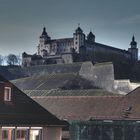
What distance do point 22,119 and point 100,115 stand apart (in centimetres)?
2587

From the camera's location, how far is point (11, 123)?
81.1 ft

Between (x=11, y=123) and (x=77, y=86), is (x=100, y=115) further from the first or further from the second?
(x=77, y=86)

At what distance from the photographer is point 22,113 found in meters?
26.5

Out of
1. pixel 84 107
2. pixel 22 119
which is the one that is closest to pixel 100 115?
pixel 84 107

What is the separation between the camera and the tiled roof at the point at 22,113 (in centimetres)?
2513

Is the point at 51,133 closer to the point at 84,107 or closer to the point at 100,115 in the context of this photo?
the point at 100,115

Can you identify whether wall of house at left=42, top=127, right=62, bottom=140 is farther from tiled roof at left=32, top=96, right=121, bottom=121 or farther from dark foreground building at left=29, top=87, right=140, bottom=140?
tiled roof at left=32, top=96, right=121, bottom=121

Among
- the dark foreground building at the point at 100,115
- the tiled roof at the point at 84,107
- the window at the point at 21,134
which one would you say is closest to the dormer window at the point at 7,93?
the window at the point at 21,134

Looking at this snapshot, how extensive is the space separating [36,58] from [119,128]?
5157 inches

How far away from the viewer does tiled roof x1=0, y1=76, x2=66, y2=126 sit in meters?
25.1

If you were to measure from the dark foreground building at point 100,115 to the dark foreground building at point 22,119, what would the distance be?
43.1ft

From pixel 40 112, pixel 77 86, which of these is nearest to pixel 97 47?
pixel 77 86

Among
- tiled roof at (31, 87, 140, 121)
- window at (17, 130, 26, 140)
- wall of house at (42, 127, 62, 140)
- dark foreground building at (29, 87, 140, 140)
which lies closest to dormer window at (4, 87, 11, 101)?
window at (17, 130, 26, 140)

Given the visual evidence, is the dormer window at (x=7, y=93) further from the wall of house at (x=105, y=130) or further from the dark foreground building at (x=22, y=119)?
the wall of house at (x=105, y=130)
